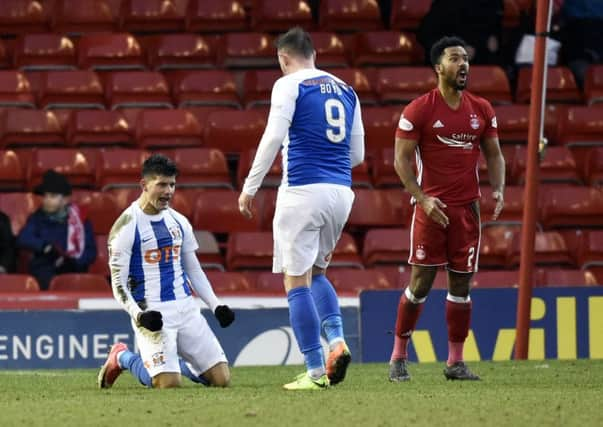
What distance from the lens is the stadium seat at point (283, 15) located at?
54.3 ft

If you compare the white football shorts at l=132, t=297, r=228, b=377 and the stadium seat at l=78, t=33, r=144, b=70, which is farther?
the stadium seat at l=78, t=33, r=144, b=70

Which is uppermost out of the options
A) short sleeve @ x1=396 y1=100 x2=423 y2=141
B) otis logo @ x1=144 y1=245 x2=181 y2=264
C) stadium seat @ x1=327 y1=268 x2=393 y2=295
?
short sleeve @ x1=396 y1=100 x2=423 y2=141

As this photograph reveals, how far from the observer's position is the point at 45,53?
632 inches

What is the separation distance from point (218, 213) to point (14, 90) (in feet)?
9.43

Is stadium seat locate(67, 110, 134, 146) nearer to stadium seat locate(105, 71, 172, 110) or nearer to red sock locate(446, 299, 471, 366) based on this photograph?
stadium seat locate(105, 71, 172, 110)

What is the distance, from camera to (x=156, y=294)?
29.2 ft

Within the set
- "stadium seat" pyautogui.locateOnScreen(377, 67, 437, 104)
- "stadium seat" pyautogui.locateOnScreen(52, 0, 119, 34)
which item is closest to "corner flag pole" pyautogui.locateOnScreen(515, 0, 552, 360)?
"stadium seat" pyautogui.locateOnScreen(377, 67, 437, 104)

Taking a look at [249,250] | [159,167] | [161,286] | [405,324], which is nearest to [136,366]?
[161,286]

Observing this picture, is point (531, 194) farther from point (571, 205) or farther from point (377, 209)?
point (571, 205)

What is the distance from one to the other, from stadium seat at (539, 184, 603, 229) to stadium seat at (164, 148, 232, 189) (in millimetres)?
3109

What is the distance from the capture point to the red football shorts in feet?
29.0

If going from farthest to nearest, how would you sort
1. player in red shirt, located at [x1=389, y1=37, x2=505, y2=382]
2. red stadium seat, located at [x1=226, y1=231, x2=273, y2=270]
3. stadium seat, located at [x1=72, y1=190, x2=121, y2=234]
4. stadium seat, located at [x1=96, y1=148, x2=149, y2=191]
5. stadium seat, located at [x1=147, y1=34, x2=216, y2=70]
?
stadium seat, located at [x1=147, y1=34, x2=216, y2=70], stadium seat, located at [x1=96, y1=148, x2=149, y2=191], stadium seat, located at [x1=72, y1=190, x2=121, y2=234], red stadium seat, located at [x1=226, y1=231, x2=273, y2=270], player in red shirt, located at [x1=389, y1=37, x2=505, y2=382]

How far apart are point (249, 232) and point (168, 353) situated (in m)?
4.99

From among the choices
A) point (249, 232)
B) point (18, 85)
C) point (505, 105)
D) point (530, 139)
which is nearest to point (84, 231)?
point (249, 232)
